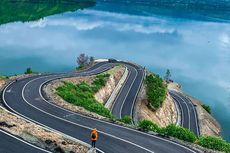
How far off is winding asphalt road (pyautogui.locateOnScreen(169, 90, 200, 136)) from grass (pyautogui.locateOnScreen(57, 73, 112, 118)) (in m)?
21.4

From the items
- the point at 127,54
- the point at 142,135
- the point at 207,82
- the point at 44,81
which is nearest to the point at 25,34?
the point at 127,54

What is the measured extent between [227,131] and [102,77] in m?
34.4

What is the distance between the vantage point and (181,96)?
11975cm

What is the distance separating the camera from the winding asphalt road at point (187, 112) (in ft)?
292

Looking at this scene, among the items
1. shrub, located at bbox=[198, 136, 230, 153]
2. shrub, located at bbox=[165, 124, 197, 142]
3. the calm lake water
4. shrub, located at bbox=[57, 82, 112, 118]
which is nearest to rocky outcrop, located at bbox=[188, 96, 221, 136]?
the calm lake water

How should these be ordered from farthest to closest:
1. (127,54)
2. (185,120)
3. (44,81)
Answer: (127,54), (185,120), (44,81)

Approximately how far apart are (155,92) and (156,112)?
621cm

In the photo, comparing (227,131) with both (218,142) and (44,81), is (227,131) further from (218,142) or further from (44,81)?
(218,142)

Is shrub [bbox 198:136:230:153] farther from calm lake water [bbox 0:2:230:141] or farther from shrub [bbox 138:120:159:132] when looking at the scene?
calm lake water [bbox 0:2:230:141]

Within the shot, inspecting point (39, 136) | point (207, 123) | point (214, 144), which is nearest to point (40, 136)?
point (39, 136)

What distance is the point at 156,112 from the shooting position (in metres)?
83.1

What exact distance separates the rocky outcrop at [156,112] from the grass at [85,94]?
878 centimetres

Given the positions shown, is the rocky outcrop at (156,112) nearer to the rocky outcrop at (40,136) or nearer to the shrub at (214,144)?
the shrub at (214,144)

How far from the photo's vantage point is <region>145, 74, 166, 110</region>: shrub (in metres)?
84.3
